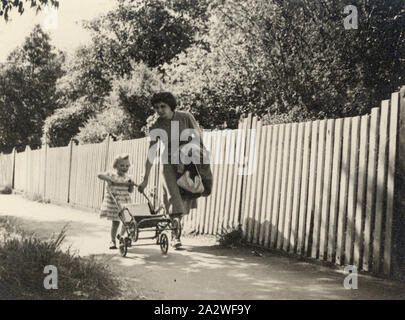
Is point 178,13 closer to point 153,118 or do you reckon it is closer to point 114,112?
point 114,112

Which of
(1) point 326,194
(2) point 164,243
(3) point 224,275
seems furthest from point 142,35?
(3) point 224,275

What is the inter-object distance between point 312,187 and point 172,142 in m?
1.92

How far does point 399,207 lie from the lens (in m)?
4.75

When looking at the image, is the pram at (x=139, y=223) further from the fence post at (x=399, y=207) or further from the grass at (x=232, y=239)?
the fence post at (x=399, y=207)

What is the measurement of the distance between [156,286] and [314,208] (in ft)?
7.49

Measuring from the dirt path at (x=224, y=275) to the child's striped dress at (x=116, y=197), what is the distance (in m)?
0.52

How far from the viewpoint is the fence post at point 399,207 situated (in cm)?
471

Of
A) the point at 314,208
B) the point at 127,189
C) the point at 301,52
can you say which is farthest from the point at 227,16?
the point at 314,208

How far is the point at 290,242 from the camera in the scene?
6.10 metres

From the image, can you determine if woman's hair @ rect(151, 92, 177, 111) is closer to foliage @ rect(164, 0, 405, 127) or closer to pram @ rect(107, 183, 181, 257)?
pram @ rect(107, 183, 181, 257)

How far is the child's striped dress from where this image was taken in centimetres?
662

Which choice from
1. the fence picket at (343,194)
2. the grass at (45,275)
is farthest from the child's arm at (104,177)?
the fence picket at (343,194)

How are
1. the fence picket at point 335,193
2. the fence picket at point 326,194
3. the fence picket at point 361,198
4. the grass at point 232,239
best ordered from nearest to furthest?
the fence picket at point 361,198 → the fence picket at point 335,193 → the fence picket at point 326,194 → the grass at point 232,239

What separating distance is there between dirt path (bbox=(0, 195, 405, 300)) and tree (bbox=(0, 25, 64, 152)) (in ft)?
67.2
